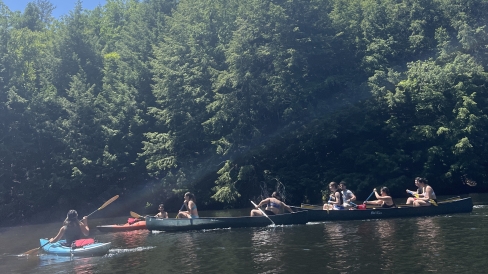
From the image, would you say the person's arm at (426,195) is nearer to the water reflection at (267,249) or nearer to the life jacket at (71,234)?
the water reflection at (267,249)

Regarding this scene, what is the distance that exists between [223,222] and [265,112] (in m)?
15.1

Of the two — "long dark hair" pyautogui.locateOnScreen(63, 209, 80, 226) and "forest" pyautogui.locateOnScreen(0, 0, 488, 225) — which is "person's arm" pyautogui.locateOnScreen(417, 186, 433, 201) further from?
"long dark hair" pyautogui.locateOnScreen(63, 209, 80, 226)

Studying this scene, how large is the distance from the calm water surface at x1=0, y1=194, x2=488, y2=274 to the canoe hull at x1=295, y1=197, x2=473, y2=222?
49 cm

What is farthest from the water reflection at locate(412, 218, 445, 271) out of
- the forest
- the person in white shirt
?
the forest

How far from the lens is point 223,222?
877 inches

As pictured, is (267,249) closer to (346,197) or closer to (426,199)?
(346,197)

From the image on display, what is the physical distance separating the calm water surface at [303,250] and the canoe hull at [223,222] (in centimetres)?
39

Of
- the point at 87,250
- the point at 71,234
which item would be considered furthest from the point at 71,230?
the point at 87,250

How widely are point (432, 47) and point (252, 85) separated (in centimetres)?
1212

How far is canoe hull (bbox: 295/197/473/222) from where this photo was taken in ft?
72.9

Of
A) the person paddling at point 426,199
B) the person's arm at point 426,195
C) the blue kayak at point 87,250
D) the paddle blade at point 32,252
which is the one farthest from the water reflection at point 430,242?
the paddle blade at point 32,252

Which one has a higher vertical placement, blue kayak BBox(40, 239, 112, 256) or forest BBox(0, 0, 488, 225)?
forest BBox(0, 0, 488, 225)

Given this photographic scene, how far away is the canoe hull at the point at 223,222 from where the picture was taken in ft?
72.0

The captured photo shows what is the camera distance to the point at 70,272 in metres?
15.8
